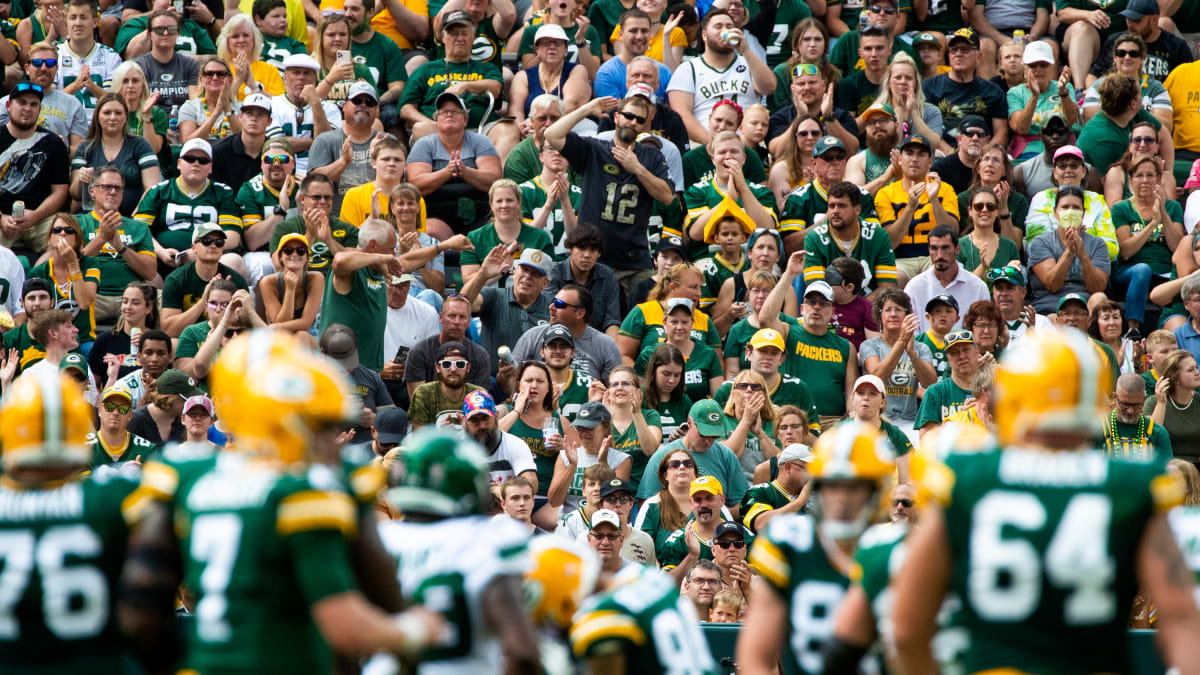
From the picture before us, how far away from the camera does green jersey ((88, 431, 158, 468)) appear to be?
11906 mm

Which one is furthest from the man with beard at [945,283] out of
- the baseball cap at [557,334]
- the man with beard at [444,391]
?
the man with beard at [444,391]

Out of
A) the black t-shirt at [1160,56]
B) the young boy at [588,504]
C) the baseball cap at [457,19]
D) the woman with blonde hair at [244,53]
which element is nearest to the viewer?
the young boy at [588,504]

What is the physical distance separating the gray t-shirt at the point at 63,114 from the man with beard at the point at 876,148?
23.0ft

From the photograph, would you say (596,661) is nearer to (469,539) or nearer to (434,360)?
(469,539)

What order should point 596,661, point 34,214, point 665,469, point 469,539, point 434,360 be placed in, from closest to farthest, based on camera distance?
point 469,539, point 596,661, point 665,469, point 434,360, point 34,214

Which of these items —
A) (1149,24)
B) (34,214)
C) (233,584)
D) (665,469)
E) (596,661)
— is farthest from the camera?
(1149,24)

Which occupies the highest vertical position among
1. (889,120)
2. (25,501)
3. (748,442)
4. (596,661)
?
(25,501)

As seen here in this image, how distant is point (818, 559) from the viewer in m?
5.89

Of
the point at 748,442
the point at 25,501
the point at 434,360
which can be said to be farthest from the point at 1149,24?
the point at 25,501

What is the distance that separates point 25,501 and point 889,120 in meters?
11.0

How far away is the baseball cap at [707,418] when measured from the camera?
40.3ft

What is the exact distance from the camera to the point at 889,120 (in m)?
15.3

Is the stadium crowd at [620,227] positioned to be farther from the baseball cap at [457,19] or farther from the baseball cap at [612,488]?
the baseball cap at [457,19]

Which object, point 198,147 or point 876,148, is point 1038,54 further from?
point 198,147
